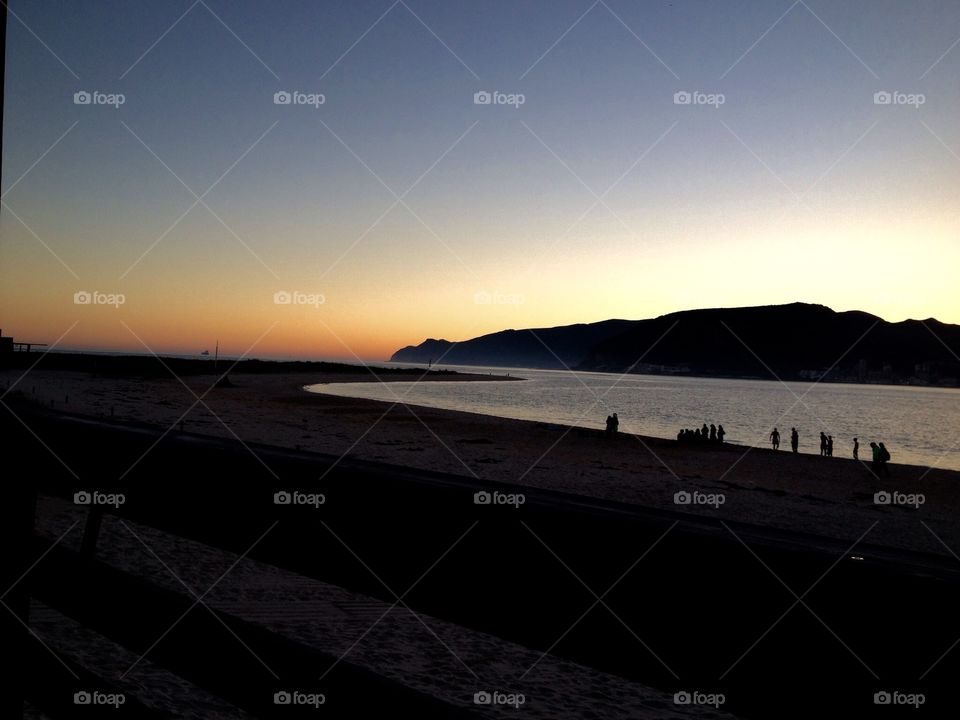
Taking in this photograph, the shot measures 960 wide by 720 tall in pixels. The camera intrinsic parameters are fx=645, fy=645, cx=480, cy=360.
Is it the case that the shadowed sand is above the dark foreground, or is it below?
above

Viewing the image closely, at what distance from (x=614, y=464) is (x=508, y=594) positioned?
76.5 feet

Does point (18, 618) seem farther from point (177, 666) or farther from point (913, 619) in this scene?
point (913, 619)

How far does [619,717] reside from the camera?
4902mm

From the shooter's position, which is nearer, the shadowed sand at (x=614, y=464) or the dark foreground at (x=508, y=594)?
the dark foreground at (x=508, y=594)

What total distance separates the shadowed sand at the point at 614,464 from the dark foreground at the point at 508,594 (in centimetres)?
882

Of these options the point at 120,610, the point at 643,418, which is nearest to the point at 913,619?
the point at 120,610

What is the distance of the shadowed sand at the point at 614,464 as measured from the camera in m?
16.9

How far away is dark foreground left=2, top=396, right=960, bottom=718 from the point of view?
944 mm

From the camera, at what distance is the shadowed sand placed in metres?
16.9

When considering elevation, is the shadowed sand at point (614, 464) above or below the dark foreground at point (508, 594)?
above

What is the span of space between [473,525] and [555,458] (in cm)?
2353

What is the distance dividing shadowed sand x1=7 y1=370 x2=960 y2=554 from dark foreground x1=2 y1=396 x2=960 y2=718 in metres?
8.82

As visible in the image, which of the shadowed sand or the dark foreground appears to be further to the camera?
the shadowed sand

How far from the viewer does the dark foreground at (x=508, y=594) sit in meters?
0.94
